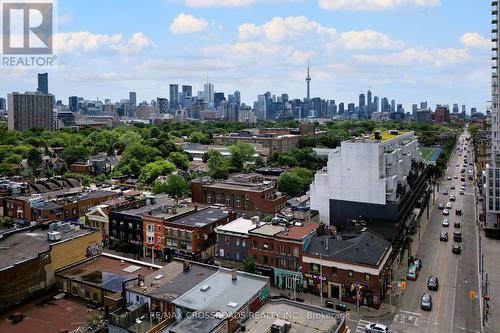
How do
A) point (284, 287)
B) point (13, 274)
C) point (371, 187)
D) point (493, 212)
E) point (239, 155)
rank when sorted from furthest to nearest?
point (239, 155) → point (493, 212) → point (371, 187) → point (284, 287) → point (13, 274)

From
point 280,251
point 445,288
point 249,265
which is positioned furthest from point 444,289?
point 249,265

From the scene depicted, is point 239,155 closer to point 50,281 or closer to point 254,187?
point 254,187

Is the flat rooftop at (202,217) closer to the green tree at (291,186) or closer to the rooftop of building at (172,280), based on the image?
the rooftop of building at (172,280)

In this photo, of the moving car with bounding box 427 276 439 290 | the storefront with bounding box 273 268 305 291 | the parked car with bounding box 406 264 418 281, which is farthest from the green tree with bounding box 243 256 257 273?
the moving car with bounding box 427 276 439 290

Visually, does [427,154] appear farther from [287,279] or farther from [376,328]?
[376,328]

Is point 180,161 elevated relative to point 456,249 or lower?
elevated

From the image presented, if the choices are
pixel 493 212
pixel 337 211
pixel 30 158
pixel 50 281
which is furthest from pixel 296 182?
pixel 30 158
